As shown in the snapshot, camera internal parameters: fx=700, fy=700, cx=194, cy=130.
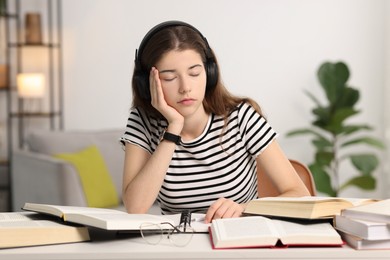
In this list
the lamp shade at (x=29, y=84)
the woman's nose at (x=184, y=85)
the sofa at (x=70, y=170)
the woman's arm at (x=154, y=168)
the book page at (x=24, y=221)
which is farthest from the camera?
the lamp shade at (x=29, y=84)

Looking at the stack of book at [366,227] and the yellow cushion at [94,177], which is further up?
the stack of book at [366,227]

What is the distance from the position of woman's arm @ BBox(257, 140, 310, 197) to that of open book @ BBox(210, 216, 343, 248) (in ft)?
1.67

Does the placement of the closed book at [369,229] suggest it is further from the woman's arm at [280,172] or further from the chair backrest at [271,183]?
the chair backrest at [271,183]

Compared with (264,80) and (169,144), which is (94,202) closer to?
(264,80)

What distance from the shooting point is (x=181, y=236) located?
4.05 feet

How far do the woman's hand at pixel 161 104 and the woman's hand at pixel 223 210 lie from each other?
0.34 metres

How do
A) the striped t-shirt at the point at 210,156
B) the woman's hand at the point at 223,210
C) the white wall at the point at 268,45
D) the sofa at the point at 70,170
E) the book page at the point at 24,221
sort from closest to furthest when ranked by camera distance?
1. the book page at the point at 24,221
2. the woman's hand at the point at 223,210
3. the striped t-shirt at the point at 210,156
4. the sofa at the point at 70,170
5. the white wall at the point at 268,45

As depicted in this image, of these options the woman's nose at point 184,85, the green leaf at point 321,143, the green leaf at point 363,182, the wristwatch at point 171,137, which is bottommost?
the green leaf at point 363,182

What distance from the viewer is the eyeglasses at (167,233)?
3.91 ft

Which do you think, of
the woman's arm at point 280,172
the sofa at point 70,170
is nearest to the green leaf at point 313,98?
the sofa at point 70,170

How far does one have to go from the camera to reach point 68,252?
1.11 metres

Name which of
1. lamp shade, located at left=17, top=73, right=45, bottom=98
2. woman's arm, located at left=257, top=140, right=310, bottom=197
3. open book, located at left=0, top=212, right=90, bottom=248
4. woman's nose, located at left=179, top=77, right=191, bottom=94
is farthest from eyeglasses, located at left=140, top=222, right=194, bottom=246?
lamp shade, located at left=17, top=73, right=45, bottom=98

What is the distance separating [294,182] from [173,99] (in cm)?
37

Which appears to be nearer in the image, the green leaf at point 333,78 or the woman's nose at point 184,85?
the woman's nose at point 184,85
